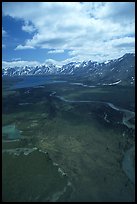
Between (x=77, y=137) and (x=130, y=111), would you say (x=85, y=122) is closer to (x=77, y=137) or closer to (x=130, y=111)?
(x=77, y=137)

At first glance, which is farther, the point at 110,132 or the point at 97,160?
the point at 110,132

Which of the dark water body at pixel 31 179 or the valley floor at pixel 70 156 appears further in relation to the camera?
the valley floor at pixel 70 156

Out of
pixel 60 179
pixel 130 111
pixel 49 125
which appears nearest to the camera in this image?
pixel 60 179

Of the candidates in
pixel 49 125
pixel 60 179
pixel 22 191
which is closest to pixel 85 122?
pixel 49 125

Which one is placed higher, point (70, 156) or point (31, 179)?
point (70, 156)

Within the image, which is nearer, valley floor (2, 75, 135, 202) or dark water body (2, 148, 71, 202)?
dark water body (2, 148, 71, 202)

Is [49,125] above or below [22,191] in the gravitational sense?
above

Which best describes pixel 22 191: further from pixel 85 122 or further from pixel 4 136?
pixel 85 122

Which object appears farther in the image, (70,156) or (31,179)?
(70,156)

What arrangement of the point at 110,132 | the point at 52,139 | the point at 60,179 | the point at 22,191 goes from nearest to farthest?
1. the point at 22,191
2. the point at 60,179
3. the point at 52,139
4. the point at 110,132
